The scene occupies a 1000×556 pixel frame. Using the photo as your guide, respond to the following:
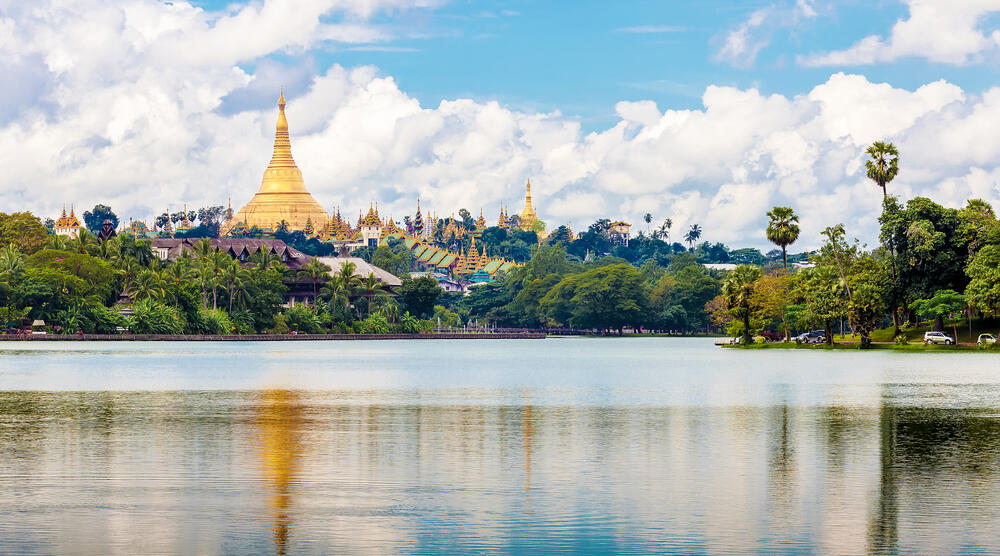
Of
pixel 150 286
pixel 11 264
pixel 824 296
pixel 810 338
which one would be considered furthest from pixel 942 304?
pixel 11 264

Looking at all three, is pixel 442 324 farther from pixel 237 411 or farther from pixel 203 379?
pixel 237 411

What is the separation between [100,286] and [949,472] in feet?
296

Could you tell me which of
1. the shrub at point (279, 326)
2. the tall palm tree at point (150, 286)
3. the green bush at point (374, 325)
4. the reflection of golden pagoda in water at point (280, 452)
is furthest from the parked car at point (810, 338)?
the reflection of golden pagoda in water at point (280, 452)

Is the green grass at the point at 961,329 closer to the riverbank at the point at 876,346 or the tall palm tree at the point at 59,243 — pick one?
the riverbank at the point at 876,346

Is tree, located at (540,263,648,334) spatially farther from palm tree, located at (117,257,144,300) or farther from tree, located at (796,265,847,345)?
tree, located at (796,265,847,345)

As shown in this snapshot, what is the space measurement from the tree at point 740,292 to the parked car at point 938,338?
1432 cm

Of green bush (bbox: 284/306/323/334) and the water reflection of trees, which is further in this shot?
green bush (bbox: 284/306/323/334)

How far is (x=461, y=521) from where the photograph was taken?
16188mm

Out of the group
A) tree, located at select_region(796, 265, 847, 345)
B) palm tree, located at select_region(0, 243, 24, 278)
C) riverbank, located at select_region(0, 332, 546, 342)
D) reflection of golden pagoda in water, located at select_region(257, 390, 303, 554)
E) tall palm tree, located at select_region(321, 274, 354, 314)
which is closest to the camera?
reflection of golden pagoda in water, located at select_region(257, 390, 303, 554)

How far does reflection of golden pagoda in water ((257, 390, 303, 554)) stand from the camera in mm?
16023

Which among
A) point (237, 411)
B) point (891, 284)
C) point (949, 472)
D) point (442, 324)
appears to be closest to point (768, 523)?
point (949, 472)

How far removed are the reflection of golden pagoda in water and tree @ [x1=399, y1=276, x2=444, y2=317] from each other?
323ft

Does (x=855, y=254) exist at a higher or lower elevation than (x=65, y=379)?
higher

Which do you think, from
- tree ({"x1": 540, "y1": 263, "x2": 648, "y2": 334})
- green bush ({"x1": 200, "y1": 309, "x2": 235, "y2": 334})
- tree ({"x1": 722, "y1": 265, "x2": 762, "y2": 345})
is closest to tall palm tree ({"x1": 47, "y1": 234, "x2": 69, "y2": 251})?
green bush ({"x1": 200, "y1": 309, "x2": 235, "y2": 334})
